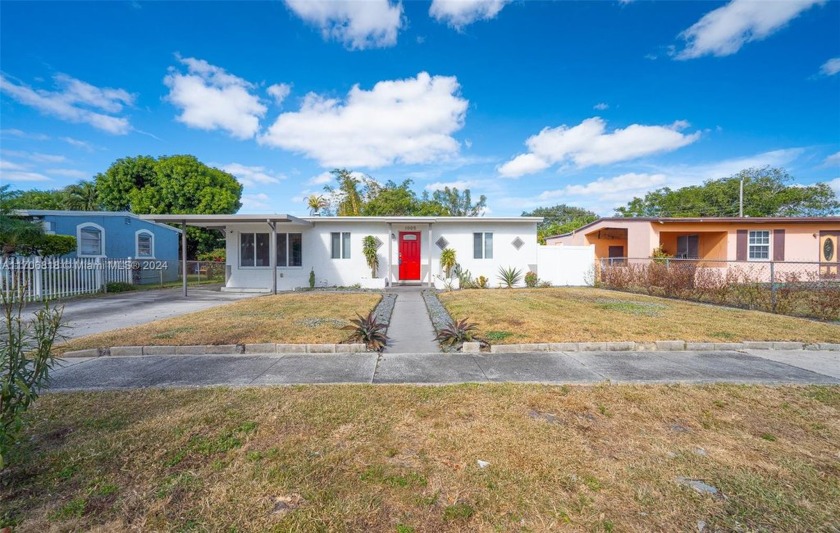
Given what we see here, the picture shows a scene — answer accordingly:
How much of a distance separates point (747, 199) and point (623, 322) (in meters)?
36.1

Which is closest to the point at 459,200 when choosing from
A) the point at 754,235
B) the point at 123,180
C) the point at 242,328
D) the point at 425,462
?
the point at 754,235

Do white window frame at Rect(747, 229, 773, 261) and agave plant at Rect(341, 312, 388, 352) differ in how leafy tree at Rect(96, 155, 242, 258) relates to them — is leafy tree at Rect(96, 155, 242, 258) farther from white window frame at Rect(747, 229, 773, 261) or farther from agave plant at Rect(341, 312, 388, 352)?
white window frame at Rect(747, 229, 773, 261)

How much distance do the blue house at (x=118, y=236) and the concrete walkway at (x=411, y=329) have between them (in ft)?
37.7

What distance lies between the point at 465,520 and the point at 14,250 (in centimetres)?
1701

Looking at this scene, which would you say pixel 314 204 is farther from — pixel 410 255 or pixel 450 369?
pixel 450 369

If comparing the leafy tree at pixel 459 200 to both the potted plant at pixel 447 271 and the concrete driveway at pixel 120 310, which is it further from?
the concrete driveway at pixel 120 310

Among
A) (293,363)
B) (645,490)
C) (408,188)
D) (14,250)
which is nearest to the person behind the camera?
(645,490)

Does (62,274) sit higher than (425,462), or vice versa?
(62,274)

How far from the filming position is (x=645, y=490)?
82.7 inches

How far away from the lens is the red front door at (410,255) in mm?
14453

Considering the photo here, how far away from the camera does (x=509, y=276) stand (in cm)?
1423

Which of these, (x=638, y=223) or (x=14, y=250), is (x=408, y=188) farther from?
(x=14, y=250)

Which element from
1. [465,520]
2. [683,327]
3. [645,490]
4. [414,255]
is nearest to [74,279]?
[414,255]

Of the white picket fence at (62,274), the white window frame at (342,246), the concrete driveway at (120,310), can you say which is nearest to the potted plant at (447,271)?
the white window frame at (342,246)
